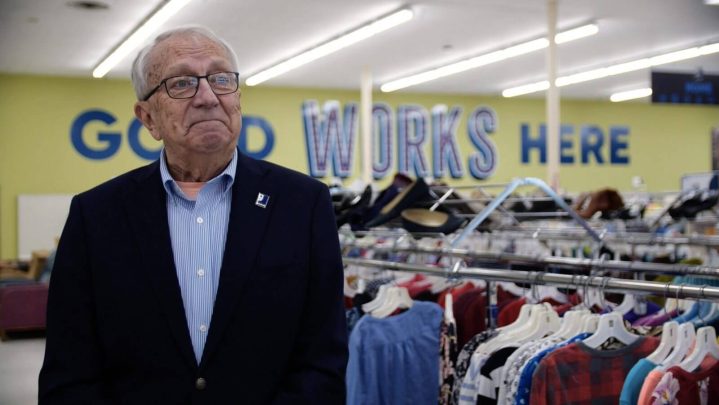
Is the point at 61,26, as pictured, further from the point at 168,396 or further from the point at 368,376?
the point at 168,396

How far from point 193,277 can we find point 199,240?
8 cm

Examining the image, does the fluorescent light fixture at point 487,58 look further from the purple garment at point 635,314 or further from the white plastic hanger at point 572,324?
the white plastic hanger at point 572,324

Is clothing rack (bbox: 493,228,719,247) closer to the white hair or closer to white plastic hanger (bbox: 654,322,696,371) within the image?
white plastic hanger (bbox: 654,322,696,371)

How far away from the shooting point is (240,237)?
1845mm

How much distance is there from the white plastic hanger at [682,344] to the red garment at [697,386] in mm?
63

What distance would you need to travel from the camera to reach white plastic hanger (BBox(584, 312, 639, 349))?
2438 mm

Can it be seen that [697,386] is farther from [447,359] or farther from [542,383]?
[447,359]

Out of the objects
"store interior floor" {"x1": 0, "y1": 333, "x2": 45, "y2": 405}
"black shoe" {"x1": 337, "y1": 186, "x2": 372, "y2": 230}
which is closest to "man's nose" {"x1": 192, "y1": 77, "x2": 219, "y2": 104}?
"black shoe" {"x1": 337, "y1": 186, "x2": 372, "y2": 230}

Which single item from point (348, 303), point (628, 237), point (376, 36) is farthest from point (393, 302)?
point (376, 36)

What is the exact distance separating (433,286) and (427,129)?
13.7 m

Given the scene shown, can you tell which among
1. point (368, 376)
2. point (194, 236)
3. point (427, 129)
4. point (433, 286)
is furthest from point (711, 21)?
point (194, 236)

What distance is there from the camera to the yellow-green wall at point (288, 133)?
1447cm

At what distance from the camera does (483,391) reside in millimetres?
2547

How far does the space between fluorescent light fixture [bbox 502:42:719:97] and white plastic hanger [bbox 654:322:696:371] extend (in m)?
8.71
